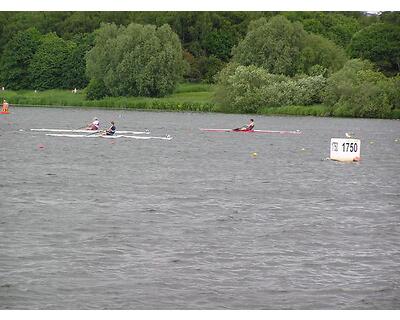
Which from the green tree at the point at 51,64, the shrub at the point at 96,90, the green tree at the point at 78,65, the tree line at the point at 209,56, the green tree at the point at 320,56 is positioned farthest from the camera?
the green tree at the point at 78,65

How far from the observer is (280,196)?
2838 cm

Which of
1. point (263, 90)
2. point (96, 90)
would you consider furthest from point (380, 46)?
point (96, 90)

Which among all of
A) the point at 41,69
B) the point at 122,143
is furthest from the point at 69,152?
the point at 41,69

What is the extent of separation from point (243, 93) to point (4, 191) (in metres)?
56.6

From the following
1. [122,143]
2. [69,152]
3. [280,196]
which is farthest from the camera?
[122,143]

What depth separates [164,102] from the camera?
298 ft

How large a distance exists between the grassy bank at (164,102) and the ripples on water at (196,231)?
4042 cm

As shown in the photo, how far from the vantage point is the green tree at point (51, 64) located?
103 metres

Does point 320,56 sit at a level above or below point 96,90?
above

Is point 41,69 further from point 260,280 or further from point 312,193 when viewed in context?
point 260,280

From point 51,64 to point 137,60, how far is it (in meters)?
22.3

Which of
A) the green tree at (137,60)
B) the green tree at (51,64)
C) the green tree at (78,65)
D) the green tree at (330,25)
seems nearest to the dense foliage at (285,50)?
the green tree at (137,60)

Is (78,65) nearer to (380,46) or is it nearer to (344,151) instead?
(380,46)

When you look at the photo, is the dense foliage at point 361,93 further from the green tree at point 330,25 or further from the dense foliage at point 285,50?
the green tree at point 330,25
